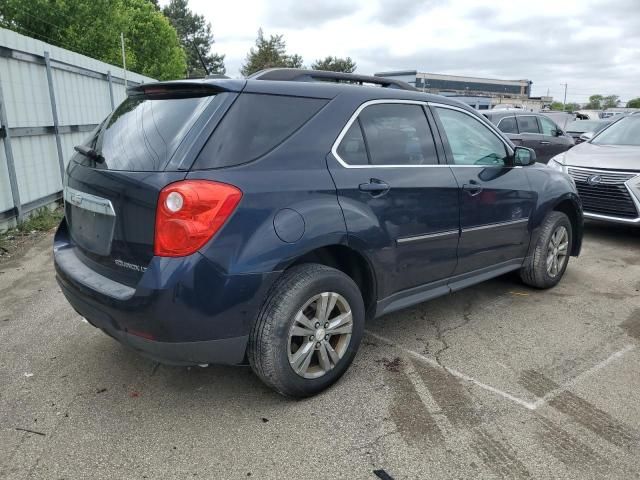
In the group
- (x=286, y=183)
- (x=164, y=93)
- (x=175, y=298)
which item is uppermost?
A: (x=164, y=93)

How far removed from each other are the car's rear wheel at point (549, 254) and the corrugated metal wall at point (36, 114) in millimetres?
6086

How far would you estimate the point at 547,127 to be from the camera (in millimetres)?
12312

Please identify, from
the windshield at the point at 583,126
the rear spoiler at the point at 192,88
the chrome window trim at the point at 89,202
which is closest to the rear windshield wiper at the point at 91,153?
the chrome window trim at the point at 89,202

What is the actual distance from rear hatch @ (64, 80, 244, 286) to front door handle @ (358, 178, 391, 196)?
887 mm

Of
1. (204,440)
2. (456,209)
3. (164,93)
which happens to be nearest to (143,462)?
(204,440)

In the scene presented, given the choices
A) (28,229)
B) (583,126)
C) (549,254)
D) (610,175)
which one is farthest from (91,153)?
(583,126)

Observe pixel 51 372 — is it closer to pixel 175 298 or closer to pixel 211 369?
pixel 211 369

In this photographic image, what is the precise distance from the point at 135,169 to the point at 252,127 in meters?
0.63

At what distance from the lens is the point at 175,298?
235cm

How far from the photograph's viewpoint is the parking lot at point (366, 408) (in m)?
2.36

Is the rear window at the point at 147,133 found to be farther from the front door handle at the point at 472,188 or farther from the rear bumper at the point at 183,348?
the front door handle at the point at 472,188

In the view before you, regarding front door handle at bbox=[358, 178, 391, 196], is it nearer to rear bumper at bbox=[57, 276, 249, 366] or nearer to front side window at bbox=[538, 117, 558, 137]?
rear bumper at bbox=[57, 276, 249, 366]

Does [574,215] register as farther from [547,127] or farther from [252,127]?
[547,127]

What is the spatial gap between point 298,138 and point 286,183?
0.32 m
